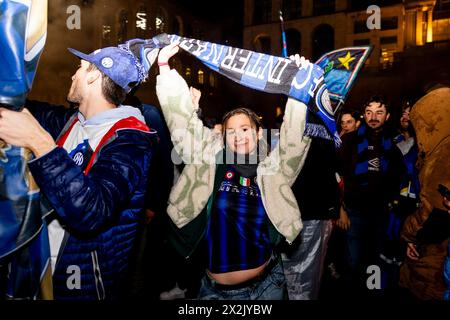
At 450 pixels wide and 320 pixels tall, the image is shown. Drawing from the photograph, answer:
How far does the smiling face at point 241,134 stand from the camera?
2.66m

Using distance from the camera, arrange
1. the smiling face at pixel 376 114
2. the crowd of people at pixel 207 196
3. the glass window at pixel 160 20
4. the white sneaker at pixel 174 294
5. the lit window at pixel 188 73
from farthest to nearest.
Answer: the lit window at pixel 188 73
the glass window at pixel 160 20
the smiling face at pixel 376 114
the white sneaker at pixel 174 294
the crowd of people at pixel 207 196

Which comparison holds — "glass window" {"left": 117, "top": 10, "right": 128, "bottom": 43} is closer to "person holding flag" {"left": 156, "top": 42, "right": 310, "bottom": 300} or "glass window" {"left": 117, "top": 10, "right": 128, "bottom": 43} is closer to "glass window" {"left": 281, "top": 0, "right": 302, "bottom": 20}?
"person holding flag" {"left": 156, "top": 42, "right": 310, "bottom": 300}

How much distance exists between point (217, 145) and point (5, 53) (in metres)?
1.60

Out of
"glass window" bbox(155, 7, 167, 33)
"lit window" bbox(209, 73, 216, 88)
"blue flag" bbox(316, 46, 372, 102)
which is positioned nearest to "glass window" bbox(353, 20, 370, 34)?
"lit window" bbox(209, 73, 216, 88)

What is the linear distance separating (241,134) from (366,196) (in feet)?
9.36

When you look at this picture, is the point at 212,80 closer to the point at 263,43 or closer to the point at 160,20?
the point at 263,43

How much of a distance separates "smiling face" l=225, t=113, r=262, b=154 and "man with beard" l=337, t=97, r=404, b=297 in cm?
261

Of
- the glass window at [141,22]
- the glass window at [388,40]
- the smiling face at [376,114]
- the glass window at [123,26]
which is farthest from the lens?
the glass window at [388,40]

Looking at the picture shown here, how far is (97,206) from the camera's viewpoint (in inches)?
55.9

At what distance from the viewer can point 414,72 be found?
74.4 ft

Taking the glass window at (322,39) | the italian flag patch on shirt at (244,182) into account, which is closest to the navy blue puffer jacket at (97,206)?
the italian flag patch on shirt at (244,182)

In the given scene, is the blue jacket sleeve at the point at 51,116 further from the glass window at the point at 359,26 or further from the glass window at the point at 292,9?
the glass window at the point at 292,9

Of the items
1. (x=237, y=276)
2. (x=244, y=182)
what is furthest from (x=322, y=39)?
(x=237, y=276)
